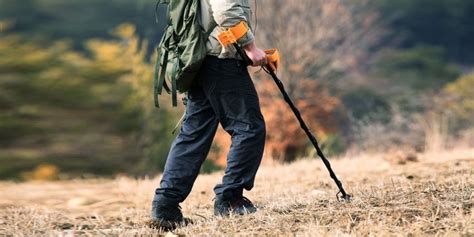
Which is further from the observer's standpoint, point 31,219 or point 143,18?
point 143,18

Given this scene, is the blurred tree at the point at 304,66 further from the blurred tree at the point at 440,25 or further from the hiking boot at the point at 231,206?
the blurred tree at the point at 440,25

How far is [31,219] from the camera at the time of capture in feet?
16.0

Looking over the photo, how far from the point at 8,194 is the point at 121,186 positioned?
4.41 ft

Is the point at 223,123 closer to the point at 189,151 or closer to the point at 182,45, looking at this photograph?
the point at 189,151

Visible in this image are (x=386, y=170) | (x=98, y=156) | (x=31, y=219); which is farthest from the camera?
(x=98, y=156)

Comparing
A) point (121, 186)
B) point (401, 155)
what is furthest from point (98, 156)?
point (401, 155)

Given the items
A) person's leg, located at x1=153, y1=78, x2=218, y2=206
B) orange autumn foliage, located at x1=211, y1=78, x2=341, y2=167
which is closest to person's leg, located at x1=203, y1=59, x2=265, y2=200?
person's leg, located at x1=153, y1=78, x2=218, y2=206

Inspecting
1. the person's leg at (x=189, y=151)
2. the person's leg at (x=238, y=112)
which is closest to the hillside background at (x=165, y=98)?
the person's leg at (x=189, y=151)

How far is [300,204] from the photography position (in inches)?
171

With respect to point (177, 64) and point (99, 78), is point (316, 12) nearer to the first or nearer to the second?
point (99, 78)

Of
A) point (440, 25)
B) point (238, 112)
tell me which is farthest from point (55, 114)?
point (440, 25)

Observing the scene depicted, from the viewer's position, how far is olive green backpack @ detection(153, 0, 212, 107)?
13.6 ft

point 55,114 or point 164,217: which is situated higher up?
point 164,217

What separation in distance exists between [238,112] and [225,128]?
167 mm
